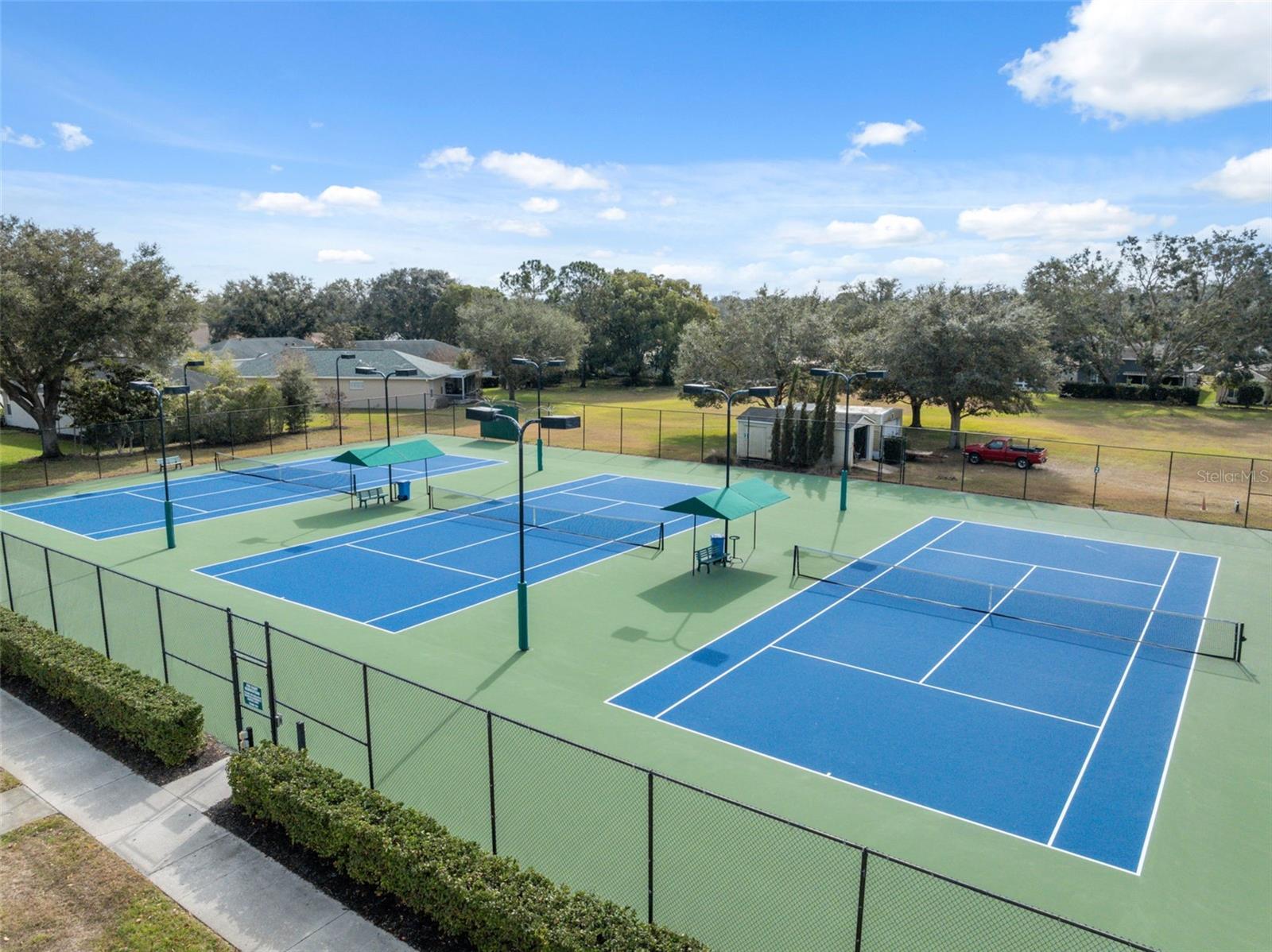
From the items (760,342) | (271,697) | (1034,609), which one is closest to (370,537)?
(271,697)

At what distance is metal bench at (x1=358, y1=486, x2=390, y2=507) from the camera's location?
101 feet

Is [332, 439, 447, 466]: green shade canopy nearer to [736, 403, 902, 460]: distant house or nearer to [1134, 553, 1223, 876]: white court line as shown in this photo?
[736, 403, 902, 460]: distant house

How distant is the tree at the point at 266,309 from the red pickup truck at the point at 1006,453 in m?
80.3

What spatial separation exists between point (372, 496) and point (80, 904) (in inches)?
888

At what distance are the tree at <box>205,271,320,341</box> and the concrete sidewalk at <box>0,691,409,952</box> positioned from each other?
296 ft

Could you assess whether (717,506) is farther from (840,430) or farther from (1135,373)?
(1135,373)

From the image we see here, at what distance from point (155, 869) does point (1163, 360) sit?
3226 inches

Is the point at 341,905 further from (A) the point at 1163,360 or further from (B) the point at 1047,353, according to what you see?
(A) the point at 1163,360

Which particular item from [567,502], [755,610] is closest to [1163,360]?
[567,502]

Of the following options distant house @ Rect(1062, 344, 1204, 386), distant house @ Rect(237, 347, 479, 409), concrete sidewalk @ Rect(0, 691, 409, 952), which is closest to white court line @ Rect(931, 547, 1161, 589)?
concrete sidewalk @ Rect(0, 691, 409, 952)

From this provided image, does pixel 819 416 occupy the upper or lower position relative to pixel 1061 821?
upper

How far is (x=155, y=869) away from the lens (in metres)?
10.4

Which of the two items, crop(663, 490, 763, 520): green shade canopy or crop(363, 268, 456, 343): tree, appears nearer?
crop(663, 490, 763, 520): green shade canopy

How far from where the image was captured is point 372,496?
1246 inches
